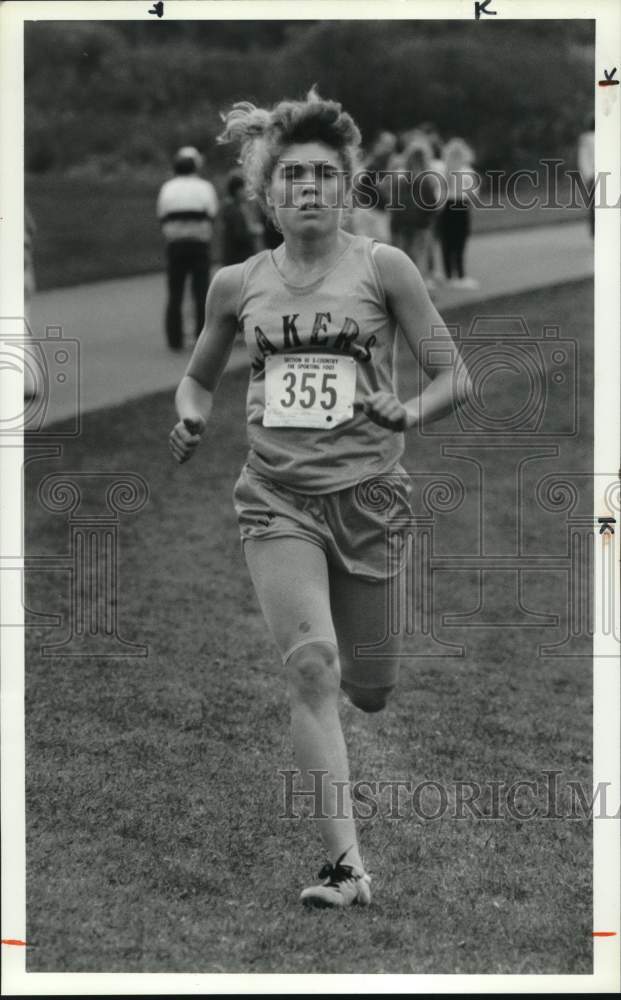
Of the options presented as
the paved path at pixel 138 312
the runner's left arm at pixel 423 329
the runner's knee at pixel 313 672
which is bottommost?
the runner's knee at pixel 313 672

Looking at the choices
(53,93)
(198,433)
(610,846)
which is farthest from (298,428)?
(53,93)

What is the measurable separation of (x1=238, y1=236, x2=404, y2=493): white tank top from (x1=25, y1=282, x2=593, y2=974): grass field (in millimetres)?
1149

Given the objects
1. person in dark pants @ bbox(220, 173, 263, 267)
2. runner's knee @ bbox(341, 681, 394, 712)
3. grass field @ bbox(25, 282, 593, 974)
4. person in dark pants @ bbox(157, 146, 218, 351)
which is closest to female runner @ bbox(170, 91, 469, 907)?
grass field @ bbox(25, 282, 593, 974)

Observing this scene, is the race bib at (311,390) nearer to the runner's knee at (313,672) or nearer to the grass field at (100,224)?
the runner's knee at (313,672)

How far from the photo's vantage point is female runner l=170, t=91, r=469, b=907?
4.36 m

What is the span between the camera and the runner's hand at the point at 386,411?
164 inches

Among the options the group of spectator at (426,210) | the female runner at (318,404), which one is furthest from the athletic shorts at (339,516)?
the group of spectator at (426,210)

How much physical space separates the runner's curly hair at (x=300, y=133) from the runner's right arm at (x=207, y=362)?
0.90 feet

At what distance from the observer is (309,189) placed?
4.38 metres

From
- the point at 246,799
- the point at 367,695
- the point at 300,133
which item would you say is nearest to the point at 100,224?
the point at 246,799

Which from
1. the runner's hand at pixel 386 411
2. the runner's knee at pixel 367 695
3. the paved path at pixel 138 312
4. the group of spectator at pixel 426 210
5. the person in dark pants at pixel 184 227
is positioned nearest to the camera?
the runner's hand at pixel 386 411

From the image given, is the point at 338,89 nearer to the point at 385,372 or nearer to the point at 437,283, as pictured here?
the point at 437,283

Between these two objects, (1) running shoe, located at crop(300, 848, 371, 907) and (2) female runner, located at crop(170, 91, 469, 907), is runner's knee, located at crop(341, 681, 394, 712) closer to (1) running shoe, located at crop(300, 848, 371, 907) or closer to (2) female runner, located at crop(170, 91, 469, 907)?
(2) female runner, located at crop(170, 91, 469, 907)

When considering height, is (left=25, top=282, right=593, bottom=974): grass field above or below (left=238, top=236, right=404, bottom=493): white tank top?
below
